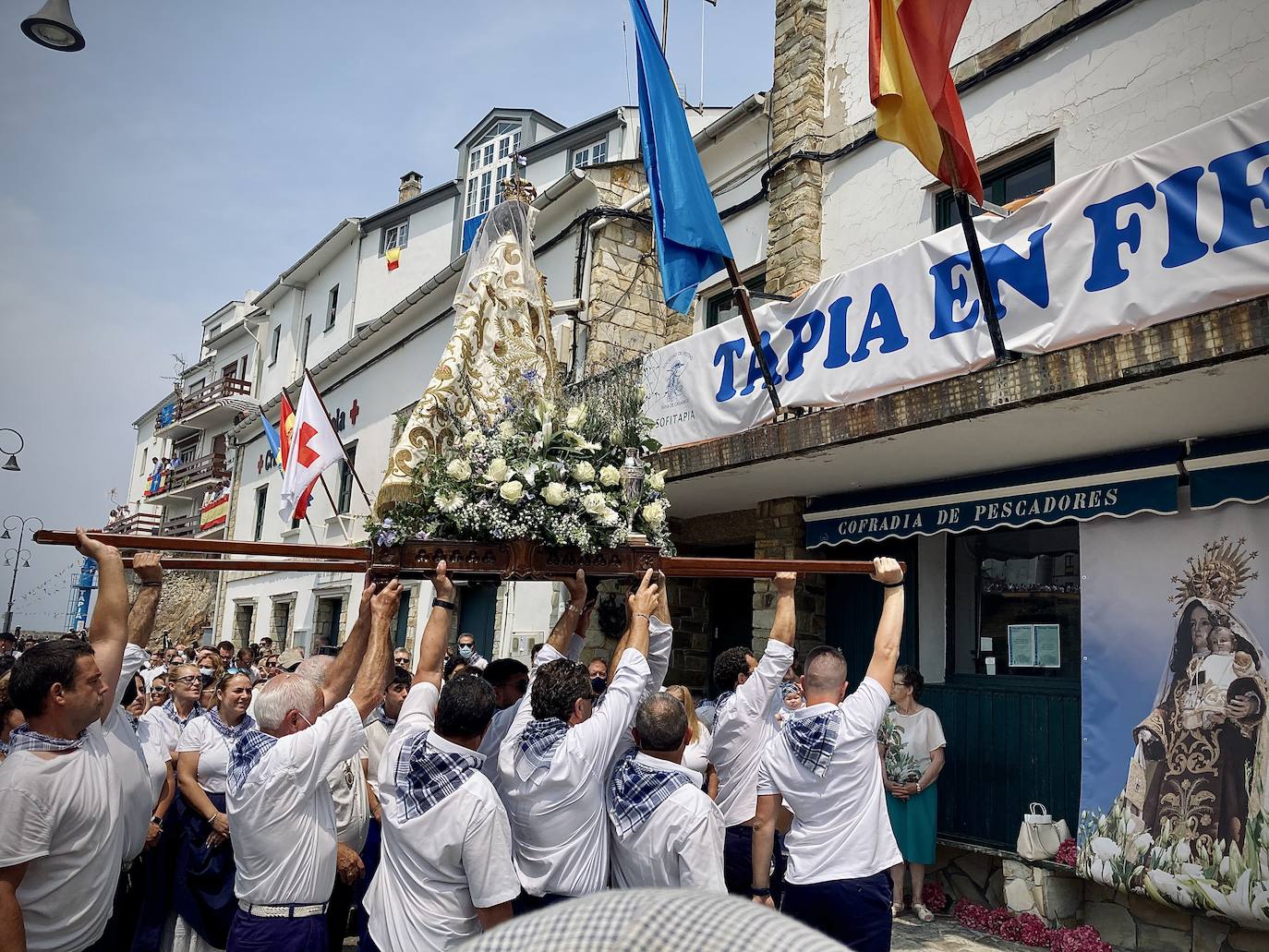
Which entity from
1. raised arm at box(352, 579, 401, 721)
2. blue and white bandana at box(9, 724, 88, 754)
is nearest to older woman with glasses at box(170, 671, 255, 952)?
raised arm at box(352, 579, 401, 721)

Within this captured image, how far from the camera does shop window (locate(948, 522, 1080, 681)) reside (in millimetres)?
7270

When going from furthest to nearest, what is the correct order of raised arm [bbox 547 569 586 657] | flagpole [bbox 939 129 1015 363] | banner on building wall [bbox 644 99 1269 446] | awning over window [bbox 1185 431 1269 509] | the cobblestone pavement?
1. the cobblestone pavement
2. awning over window [bbox 1185 431 1269 509]
3. flagpole [bbox 939 129 1015 363]
4. banner on building wall [bbox 644 99 1269 446]
5. raised arm [bbox 547 569 586 657]

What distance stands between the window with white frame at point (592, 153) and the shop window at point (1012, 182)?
1448cm

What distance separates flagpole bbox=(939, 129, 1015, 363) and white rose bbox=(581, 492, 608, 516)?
314 centimetres

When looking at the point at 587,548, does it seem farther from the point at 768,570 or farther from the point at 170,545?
the point at 170,545

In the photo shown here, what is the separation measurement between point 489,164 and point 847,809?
905 inches

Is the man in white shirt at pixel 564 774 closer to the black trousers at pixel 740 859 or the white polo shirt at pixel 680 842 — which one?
the white polo shirt at pixel 680 842

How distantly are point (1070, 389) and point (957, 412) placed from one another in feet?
2.47

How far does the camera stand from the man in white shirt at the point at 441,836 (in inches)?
131

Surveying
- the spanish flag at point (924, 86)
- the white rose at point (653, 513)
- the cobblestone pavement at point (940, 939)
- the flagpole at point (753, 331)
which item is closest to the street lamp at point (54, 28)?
the flagpole at point (753, 331)

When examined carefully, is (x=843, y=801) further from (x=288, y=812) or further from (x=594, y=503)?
(x=288, y=812)

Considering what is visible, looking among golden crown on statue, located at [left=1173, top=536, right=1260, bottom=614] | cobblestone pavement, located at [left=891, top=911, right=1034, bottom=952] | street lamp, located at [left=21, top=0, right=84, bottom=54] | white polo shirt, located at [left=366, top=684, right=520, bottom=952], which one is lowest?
cobblestone pavement, located at [left=891, top=911, right=1034, bottom=952]

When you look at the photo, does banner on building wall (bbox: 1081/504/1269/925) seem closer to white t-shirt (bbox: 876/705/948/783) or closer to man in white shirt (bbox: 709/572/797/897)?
white t-shirt (bbox: 876/705/948/783)

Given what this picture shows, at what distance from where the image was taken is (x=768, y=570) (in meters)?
4.14
